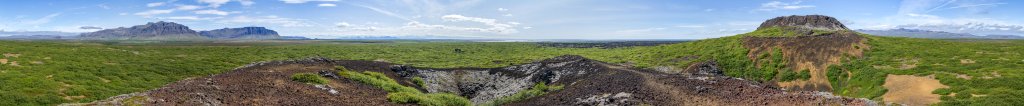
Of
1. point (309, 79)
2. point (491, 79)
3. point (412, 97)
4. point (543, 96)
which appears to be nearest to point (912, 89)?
point (543, 96)

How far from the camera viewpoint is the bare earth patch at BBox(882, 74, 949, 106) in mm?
31891

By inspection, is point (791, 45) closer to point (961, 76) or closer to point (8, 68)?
point (961, 76)

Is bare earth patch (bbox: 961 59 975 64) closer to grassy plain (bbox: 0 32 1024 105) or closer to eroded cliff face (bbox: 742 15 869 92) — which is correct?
grassy plain (bbox: 0 32 1024 105)

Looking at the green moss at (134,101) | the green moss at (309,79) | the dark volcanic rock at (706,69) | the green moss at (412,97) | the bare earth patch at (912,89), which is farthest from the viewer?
the dark volcanic rock at (706,69)

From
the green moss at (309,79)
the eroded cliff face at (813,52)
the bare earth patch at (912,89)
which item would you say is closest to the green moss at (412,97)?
the green moss at (309,79)

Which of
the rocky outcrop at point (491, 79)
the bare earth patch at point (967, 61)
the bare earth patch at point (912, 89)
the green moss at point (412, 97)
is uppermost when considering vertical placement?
the bare earth patch at point (967, 61)

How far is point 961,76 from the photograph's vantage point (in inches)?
1515

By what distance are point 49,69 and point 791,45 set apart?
251ft

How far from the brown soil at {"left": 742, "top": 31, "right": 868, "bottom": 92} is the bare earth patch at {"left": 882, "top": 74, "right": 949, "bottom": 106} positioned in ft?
19.3

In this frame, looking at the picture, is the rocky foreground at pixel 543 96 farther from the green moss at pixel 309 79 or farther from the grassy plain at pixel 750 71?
the grassy plain at pixel 750 71

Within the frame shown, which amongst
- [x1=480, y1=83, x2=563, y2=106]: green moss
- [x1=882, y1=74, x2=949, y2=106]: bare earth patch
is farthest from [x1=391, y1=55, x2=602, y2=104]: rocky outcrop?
[x1=882, y1=74, x2=949, y2=106]: bare earth patch

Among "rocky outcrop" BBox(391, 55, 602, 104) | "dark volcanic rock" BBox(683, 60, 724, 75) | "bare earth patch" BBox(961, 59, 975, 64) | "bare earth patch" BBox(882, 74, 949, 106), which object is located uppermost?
"bare earth patch" BBox(961, 59, 975, 64)

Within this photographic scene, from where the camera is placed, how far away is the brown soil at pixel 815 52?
48656 millimetres

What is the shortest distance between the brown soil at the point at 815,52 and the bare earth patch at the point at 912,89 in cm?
587
